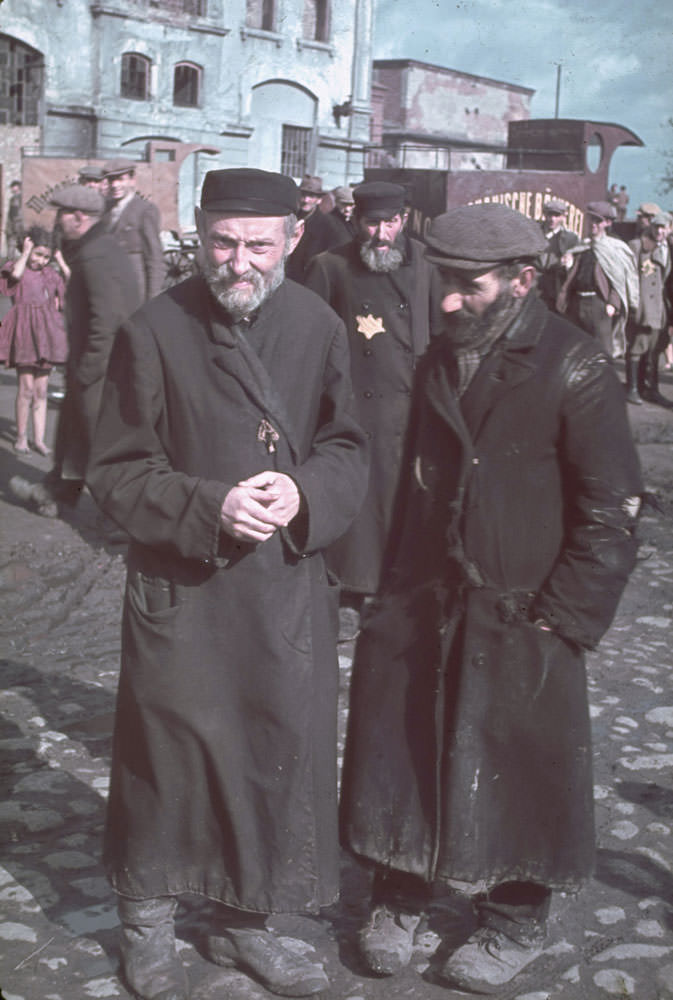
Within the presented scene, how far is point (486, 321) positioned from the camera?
3297mm

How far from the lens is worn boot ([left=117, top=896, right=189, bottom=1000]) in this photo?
11.0 feet

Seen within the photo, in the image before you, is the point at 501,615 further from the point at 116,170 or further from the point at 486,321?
the point at 116,170

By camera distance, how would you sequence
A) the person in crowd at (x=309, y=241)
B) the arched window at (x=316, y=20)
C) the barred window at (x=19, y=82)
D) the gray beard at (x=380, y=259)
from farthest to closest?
the arched window at (x=316, y=20), the barred window at (x=19, y=82), the person in crowd at (x=309, y=241), the gray beard at (x=380, y=259)

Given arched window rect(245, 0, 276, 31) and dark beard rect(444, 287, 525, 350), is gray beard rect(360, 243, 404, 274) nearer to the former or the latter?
dark beard rect(444, 287, 525, 350)

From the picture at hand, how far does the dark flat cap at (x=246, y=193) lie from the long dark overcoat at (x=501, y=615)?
1.93 ft

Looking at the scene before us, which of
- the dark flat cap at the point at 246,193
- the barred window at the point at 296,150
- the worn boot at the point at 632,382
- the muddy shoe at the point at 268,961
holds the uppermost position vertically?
the barred window at the point at 296,150

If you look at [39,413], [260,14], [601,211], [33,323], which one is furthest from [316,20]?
[39,413]

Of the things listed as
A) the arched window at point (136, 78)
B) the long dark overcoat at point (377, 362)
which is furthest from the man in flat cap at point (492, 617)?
the arched window at point (136, 78)

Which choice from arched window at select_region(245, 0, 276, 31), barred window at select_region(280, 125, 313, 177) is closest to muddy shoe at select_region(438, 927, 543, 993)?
arched window at select_region(245, 0, 276, 31)

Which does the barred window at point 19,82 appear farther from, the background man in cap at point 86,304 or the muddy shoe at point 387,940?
the muddy shoe at point 387,940

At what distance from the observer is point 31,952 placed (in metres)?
3.60

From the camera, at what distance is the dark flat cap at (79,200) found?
321 inches

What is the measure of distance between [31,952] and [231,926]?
56 cm

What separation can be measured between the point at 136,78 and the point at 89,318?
92.5ft
